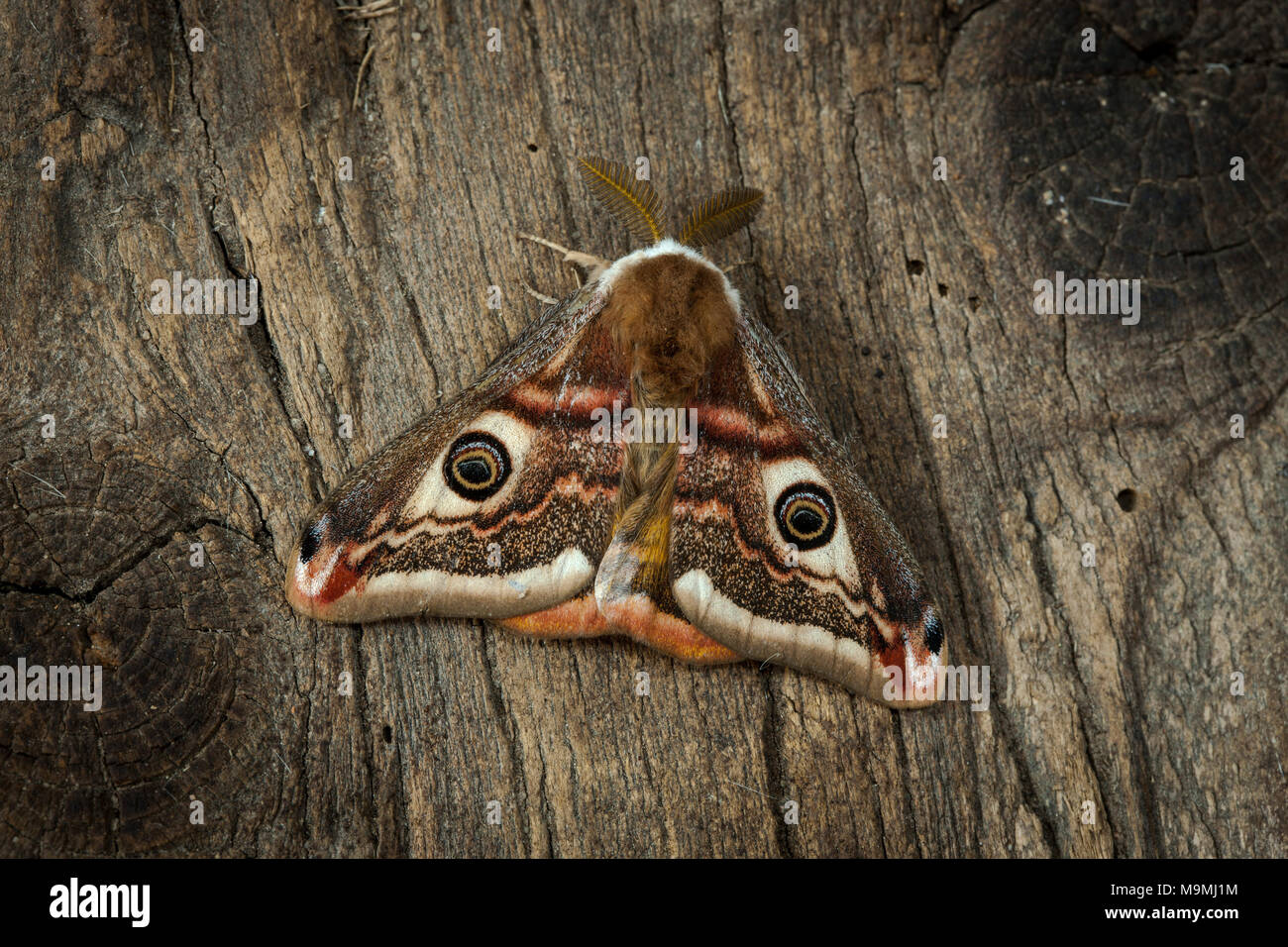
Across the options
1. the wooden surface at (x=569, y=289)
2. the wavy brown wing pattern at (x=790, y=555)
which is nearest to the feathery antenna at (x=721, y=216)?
the wooden surface at (x=569, y=289)

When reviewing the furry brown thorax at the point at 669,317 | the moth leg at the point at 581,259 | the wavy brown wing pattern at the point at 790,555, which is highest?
the moth leg at the point at 581,259

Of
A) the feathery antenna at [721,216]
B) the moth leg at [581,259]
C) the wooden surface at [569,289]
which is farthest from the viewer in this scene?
the moth leg at [581,259]

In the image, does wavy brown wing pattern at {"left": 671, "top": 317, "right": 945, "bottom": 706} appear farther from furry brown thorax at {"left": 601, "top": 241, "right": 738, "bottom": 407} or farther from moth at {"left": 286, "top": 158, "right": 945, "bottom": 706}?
furry brown thorax at {"left": 601, "top": 241, "right": 738, "bottom": 407}

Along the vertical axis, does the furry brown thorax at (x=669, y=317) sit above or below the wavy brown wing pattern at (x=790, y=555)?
above

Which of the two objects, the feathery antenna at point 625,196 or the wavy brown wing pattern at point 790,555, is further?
the feathery antenna at point 625,196

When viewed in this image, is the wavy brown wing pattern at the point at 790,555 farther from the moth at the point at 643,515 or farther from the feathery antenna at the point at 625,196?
the feathery antenna at the point at 625,196

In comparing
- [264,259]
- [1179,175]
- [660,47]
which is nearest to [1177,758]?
[1179,175]

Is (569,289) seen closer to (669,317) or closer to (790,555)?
(669,317)
